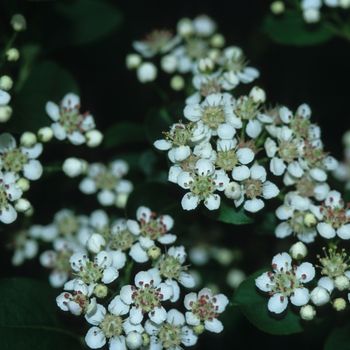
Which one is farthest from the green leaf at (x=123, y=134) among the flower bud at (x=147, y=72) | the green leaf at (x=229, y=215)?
the green leaf at (x=229, y=215)

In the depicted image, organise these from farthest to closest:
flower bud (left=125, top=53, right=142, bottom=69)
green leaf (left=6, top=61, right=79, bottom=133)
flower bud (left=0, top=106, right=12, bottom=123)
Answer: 1. flower bud (left=125, top=53, right=142, bottom=69)
2. green leaf (left=6, top=61, right=79, bottom=133)
3. flower bud (left=0, top=106, right=12, bottom=123)

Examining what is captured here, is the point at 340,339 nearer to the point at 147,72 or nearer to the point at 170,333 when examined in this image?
the point at 170,333

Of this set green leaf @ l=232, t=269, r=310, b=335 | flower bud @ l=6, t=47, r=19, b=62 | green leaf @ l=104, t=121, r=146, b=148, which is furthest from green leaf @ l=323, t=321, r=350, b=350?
flower bud @ l=6, t=47, r=19, b=62

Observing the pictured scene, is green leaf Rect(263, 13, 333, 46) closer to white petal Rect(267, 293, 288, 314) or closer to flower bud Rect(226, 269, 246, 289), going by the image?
flower bud Rect(226, 269, 246, 289)

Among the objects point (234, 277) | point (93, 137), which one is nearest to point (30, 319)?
point (93, 137)

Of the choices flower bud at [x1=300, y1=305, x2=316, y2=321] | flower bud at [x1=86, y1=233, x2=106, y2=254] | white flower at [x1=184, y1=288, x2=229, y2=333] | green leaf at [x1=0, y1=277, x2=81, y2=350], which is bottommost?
green leaf at [x1=0, y1=277, x2=81, y2=350]

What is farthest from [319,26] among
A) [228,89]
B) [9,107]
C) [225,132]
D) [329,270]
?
[9,107]

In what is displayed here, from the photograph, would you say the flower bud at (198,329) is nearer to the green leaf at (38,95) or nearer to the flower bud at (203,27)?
the green leaf at (38,95)
